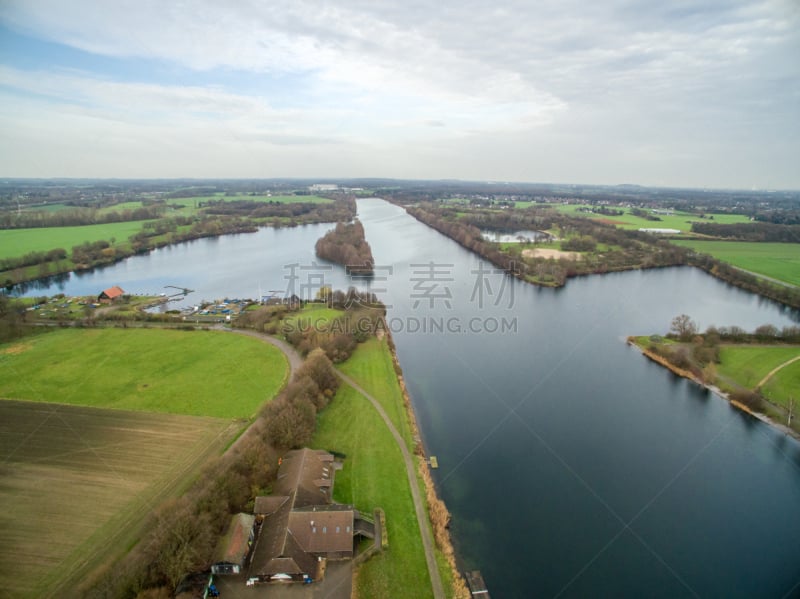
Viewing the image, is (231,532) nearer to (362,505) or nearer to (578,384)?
(362,505)

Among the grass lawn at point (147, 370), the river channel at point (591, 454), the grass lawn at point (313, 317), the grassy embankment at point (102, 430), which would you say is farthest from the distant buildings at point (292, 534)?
the grass lawn at point (313, 317)

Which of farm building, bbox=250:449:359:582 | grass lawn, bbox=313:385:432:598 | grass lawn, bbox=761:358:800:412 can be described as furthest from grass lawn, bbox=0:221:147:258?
grass lawn, bbox=761:358:800:412

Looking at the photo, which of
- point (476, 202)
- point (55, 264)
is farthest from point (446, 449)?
point (476, 202)

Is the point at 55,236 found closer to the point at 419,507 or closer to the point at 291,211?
the point at 291,211

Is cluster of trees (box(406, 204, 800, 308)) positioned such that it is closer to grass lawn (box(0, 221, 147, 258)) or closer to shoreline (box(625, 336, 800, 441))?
shoreline (box(625, 336, 800, 441))

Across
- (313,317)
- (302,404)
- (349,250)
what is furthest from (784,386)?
(349,250)

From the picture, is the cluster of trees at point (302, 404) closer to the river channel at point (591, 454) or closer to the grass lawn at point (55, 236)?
the river channel at point (591, 454)
